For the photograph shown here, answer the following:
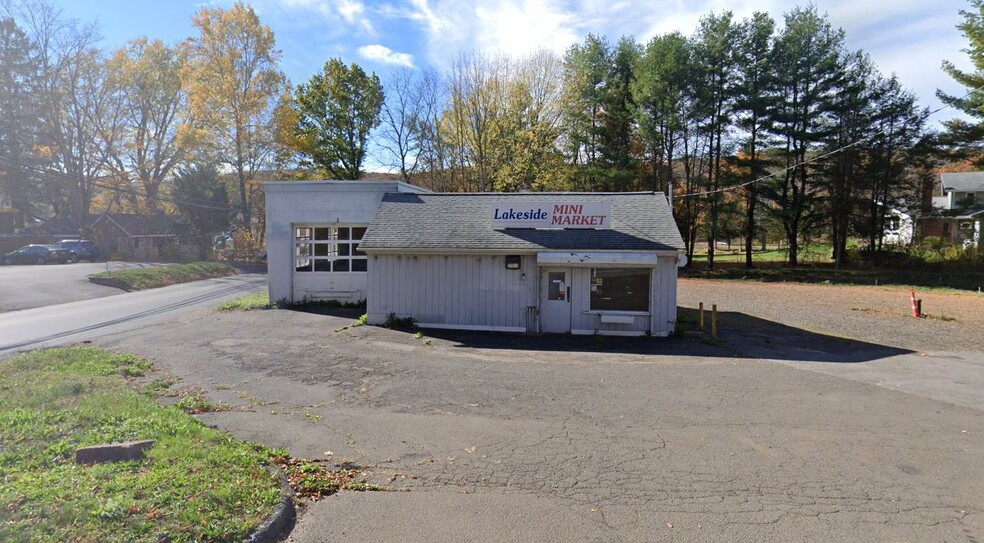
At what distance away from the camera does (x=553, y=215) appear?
15.1 meters

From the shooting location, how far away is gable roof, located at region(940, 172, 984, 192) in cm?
4277

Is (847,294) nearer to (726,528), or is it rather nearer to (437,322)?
(437,322)

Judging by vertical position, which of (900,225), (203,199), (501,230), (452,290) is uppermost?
(203,199)

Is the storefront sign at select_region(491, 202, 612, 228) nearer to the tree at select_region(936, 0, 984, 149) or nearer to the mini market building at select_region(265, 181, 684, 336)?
the mini market building at select_region(265, 181, 684, 336)

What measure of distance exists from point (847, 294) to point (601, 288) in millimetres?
18449

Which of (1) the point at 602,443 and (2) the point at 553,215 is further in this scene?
(2) the point at 553,215

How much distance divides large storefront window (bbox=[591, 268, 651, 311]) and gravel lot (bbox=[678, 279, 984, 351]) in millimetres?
2954

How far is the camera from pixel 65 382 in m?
7.53

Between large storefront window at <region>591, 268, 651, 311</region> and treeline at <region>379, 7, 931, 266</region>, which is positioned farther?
treeline at <region>379, 7, 931, 266</region>

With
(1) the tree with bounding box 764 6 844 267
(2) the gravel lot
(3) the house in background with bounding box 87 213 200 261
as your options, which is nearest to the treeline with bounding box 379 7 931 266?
(1) the tree with bounding box 764 6 844 267

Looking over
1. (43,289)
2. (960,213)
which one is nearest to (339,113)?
(43,289)

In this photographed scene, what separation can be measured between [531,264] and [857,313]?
42.4 feet

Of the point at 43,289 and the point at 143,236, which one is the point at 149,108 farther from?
Result: the point at 43,289

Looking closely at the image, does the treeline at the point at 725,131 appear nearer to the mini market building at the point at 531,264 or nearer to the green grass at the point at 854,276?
the green grass at the point at 854,276
